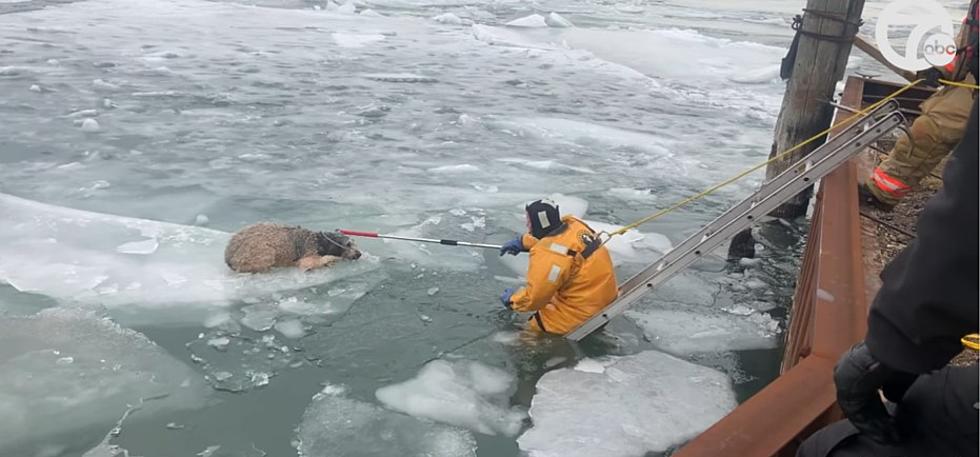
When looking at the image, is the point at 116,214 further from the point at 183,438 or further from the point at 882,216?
the point at 882,216

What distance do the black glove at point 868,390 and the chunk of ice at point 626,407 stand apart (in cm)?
213

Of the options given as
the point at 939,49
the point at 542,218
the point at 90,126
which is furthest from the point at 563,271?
the point at 90,126

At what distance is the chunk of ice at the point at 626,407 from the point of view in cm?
378

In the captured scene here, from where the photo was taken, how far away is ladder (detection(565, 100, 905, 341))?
12.9 feet

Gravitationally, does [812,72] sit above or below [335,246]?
above

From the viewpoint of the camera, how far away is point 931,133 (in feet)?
13.8

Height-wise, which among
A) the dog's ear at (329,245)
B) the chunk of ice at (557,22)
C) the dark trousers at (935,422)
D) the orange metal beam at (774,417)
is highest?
the dark trousers at (935,422)

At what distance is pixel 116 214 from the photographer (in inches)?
259

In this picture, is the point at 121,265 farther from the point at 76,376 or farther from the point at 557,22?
the point at 557,22

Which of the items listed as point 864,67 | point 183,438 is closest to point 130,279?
point 183,438

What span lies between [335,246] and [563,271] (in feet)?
6.91

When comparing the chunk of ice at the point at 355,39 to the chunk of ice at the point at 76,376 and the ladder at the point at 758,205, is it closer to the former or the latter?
the chunk of ice at the point at 76,376

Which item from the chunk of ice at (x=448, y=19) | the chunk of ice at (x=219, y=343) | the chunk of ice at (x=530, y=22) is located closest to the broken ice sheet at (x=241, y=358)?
the chunk of ice at (x=219, y=343)

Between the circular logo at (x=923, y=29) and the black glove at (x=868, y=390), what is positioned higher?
the circular logo at (x=923, y=29)
